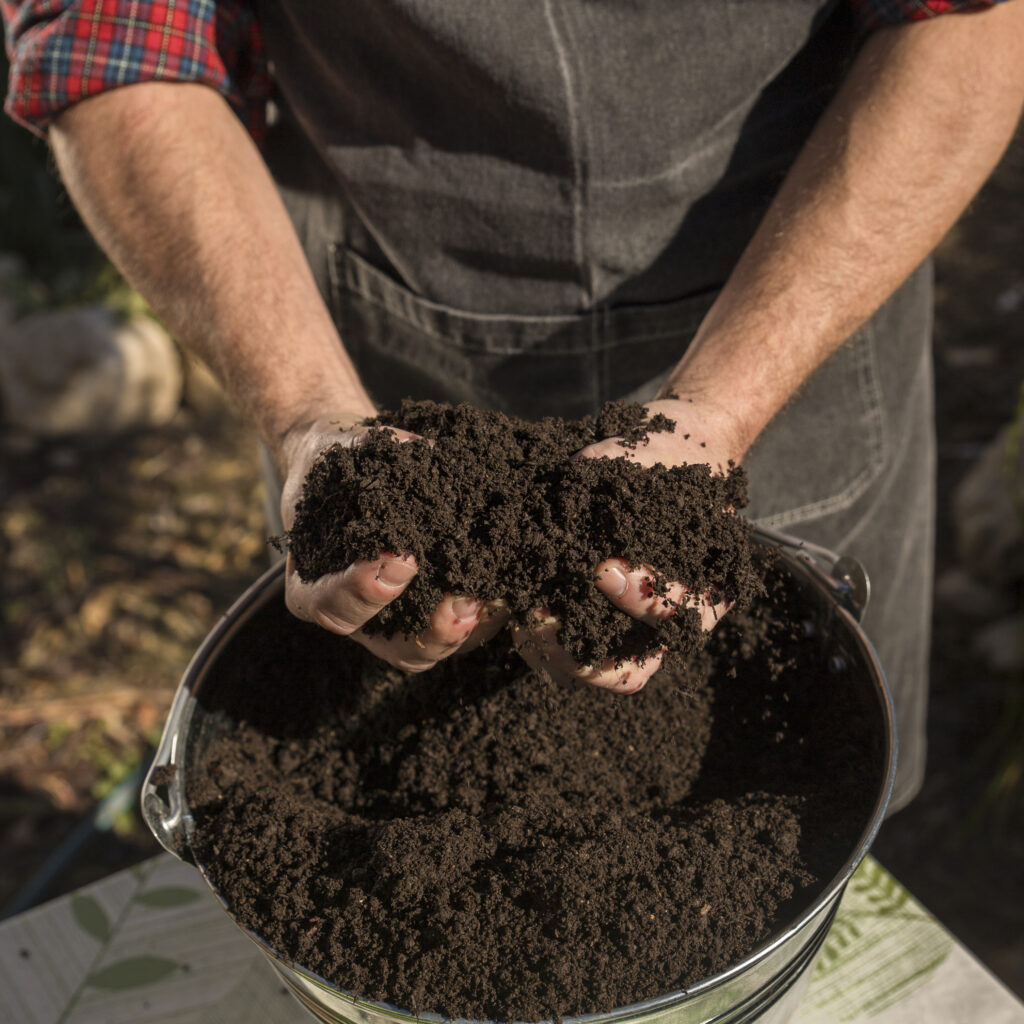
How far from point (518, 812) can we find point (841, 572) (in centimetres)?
45

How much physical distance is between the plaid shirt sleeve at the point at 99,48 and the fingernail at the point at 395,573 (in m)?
0.92

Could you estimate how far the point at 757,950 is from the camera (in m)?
0.76

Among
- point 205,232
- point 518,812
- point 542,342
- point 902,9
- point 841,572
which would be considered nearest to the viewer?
point 518,812

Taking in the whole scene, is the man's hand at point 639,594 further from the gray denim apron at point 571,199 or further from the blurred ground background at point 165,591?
the blurred ground background at point 165,591

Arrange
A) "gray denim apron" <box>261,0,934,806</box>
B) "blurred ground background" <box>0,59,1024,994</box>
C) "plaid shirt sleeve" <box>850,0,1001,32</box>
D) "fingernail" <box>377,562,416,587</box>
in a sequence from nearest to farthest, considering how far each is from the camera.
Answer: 1. "fingernail" <box>377,562,416,587</box>
2. "plaid shirt sleeve" <box>850,0,1001,32</box>
3. "gray denim apron" <box>261,0,934,806</box>
4. "blurred ground background" <box>0,59,1024,994</box>

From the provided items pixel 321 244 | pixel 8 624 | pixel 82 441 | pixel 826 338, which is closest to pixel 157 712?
pixel 8 624

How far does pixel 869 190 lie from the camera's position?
1.21 meters

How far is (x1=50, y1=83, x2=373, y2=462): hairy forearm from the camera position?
1253mm

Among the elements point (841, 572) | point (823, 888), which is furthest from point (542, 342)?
point (823, 888)

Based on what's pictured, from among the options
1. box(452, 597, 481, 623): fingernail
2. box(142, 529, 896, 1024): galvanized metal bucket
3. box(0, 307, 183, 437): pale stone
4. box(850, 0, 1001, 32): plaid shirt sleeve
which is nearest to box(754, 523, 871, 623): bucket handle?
box(142, 529, 896, 1024): galvanized metal bucket

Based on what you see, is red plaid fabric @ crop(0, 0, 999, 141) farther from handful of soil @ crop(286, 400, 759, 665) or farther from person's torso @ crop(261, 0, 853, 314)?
handful of soil @ crop(286, 400, 759, 665)

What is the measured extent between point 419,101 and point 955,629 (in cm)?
245

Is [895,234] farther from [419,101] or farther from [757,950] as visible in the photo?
[757,950]

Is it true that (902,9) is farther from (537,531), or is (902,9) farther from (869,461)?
(537,531)
